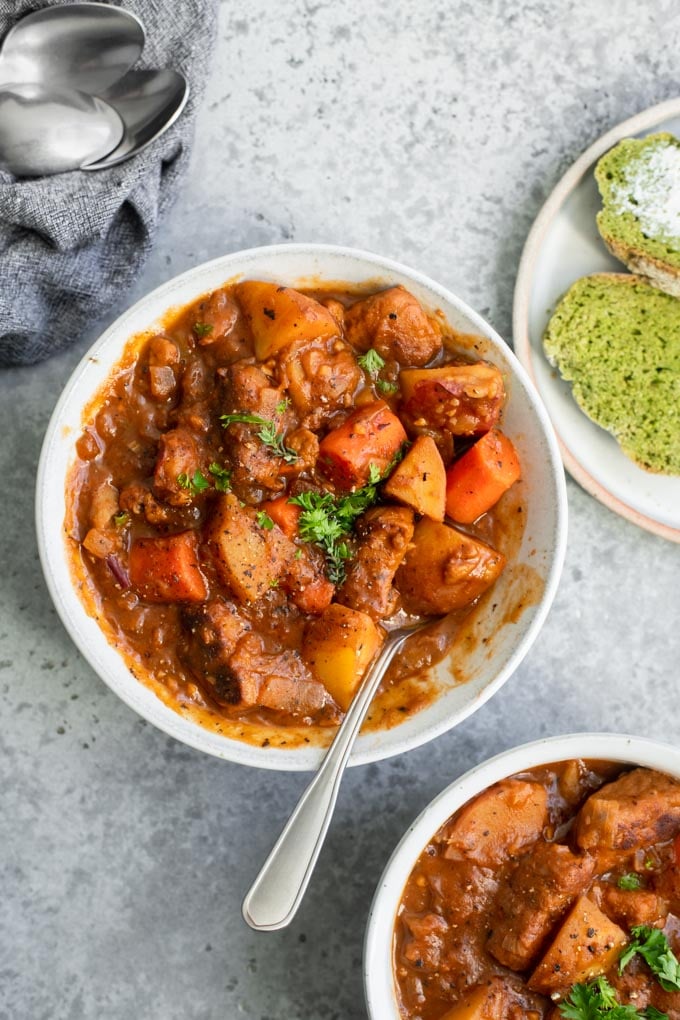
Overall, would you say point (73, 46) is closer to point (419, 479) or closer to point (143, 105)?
point (143, 105)

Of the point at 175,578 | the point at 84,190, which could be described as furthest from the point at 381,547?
the point at 84,190

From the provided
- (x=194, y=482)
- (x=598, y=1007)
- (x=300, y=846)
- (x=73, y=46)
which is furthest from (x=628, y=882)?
(x=73, y=46)

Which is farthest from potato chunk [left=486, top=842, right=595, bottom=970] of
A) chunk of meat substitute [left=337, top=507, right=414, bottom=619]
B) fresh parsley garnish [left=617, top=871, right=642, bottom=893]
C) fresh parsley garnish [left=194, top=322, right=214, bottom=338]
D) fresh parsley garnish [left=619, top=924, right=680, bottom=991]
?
fresh parsley garnish [left=194, top=322, right=214, bottom=338]

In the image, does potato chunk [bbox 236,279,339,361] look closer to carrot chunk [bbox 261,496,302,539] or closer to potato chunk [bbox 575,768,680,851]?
carrot chunk [bbox 261,496,302,539]

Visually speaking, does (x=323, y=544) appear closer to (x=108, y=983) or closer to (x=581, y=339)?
(x=581, y=339)

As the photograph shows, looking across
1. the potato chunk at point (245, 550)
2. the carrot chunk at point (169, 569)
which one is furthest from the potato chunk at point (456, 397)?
the carrot chunk at point (169, 569)

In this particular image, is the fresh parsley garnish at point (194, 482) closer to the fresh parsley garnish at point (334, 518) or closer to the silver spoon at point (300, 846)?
the fresh parsley garnish at point (334, 518)
